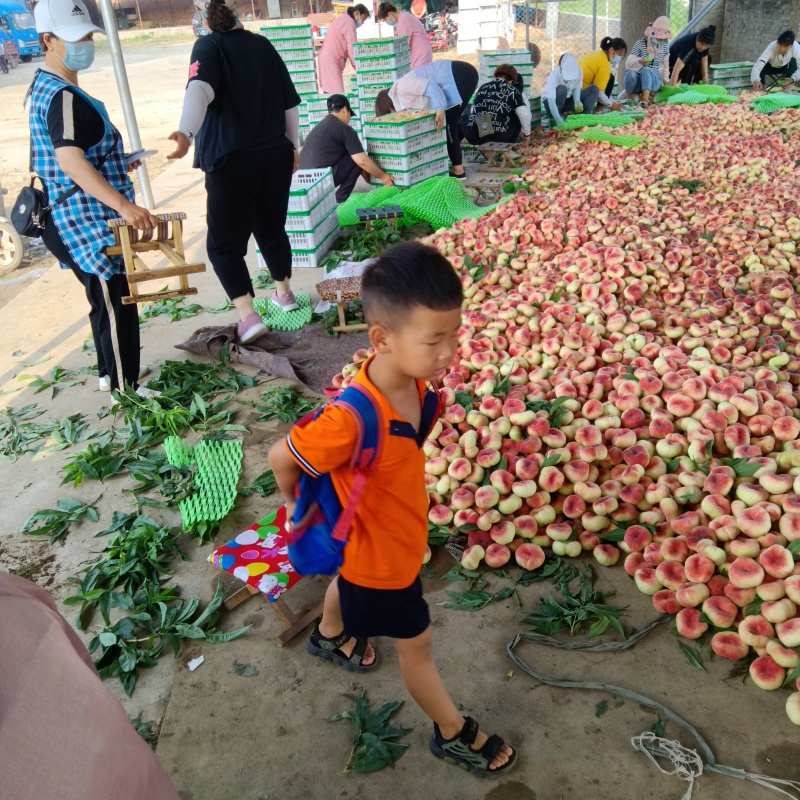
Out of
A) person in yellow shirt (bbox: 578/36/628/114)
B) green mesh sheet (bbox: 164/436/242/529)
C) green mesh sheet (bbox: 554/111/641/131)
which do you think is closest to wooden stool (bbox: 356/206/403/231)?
green mesh sheet (bbox: 164/436/242/529)

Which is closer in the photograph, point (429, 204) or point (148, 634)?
point (148, 634)

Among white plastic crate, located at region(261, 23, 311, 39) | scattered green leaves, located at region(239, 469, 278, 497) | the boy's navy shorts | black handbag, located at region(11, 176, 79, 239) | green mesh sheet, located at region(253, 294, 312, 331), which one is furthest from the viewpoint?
white plastic crate, located at region(261, 23, 311, 39)

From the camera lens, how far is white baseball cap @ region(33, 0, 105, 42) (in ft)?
9.95

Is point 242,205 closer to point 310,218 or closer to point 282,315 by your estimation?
point 282,315

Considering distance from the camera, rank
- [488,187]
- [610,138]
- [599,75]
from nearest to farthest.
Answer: [488,187], [610,138], [599,75]

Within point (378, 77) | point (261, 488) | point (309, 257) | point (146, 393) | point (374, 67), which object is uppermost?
point (374, 67)

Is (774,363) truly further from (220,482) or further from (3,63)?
(3,63)

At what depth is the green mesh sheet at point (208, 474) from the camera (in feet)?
9.36

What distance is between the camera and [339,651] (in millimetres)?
2160

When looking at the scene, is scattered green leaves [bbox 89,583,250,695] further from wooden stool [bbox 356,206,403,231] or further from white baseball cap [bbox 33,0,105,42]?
wooden stool [bbox 356,206,403,231]

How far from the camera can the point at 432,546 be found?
2.63 metres

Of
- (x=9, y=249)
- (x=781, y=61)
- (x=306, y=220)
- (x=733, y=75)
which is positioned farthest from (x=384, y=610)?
(x=733, y=75)

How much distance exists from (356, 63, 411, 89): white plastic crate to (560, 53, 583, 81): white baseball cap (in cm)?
230

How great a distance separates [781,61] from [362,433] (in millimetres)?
12471
